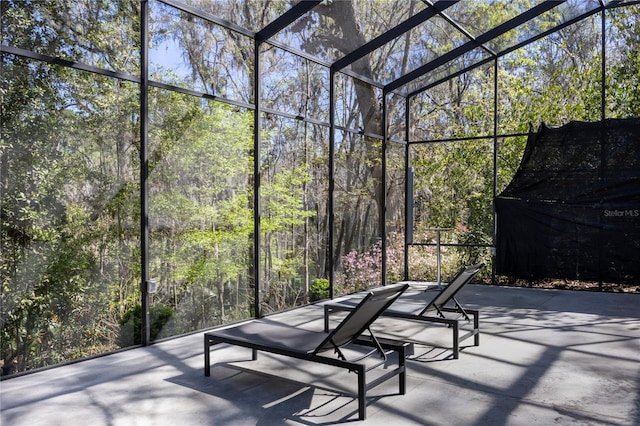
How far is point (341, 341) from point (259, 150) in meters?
3.70

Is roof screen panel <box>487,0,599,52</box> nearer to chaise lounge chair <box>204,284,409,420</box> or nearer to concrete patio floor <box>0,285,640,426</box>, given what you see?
concrete patio floor <box>0,285,640,426</box>

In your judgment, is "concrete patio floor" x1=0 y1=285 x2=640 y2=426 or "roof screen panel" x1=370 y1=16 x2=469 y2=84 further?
"roof screen panel" x1=370 y1=16 x2=469 y2=84

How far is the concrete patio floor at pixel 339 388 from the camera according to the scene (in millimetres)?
3170

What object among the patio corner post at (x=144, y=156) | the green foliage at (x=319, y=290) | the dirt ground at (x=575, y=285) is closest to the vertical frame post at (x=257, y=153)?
the patio corner post at (x=144, y=156)

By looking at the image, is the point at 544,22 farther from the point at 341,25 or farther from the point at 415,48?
the point at 341,25

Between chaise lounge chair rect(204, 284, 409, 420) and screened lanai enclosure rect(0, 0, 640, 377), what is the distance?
1492 mm

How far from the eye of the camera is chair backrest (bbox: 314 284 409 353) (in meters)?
3.42

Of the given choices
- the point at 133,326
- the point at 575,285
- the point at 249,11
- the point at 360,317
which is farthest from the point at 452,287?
the point at 249,11

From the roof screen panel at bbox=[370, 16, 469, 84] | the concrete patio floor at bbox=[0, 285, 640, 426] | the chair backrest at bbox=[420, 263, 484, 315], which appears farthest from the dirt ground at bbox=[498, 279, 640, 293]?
the chair backrest at bbox=[420, 263, 484, 315]

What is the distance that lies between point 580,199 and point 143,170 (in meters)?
6.72

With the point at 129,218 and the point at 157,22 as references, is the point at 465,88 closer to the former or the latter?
the point at 157,22

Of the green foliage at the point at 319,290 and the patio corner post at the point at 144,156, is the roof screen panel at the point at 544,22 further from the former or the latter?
the patio corner post at the point at 144,156

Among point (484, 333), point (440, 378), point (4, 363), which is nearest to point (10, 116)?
point (4, 363)

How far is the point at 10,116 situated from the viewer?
446cm
